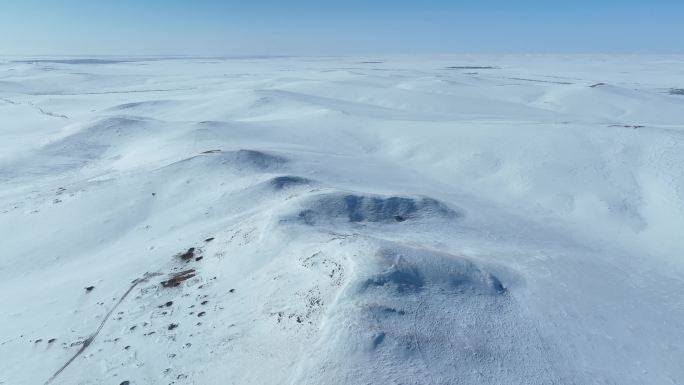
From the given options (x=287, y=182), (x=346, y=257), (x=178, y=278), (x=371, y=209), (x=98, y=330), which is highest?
(x=346, y=257)

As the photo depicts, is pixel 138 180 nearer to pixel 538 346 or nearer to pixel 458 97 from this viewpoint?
pixel 538 346

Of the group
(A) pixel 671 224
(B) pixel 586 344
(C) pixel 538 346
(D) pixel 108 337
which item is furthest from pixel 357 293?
(A) pixel 671 224

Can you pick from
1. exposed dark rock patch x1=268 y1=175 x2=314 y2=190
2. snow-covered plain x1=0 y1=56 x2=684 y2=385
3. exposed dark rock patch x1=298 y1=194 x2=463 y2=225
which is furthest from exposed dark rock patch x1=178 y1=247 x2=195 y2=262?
exposed dark rock patch x1=268 y1=175 x2=314 y2=190

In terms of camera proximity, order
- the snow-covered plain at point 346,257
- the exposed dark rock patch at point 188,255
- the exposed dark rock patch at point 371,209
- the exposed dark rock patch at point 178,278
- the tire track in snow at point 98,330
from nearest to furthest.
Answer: the snow-covered plain at point 346,257 → the tire track in snow at point 98,330 → the exposed dark rock patch at point 178,278 → the exposed dark rock patch at point 188,255 → the exposed dark rock patch at point 371,209

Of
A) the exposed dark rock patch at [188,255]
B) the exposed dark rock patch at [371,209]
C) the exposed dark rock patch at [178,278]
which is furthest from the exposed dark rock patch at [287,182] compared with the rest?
the exposed dark rock patch at [178,278]

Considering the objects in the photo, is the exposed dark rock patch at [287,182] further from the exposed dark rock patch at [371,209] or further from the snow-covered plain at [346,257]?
the exposed dark rock patch at [371,209]

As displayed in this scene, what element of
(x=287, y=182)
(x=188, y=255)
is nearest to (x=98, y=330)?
(x=188, y=255)

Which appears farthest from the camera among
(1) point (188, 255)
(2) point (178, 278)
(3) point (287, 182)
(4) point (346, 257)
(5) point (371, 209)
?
(3) point (287, 182)

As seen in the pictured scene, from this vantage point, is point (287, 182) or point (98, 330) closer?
point (98, 330)

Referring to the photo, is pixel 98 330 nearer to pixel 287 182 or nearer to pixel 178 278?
pixel 178 278
